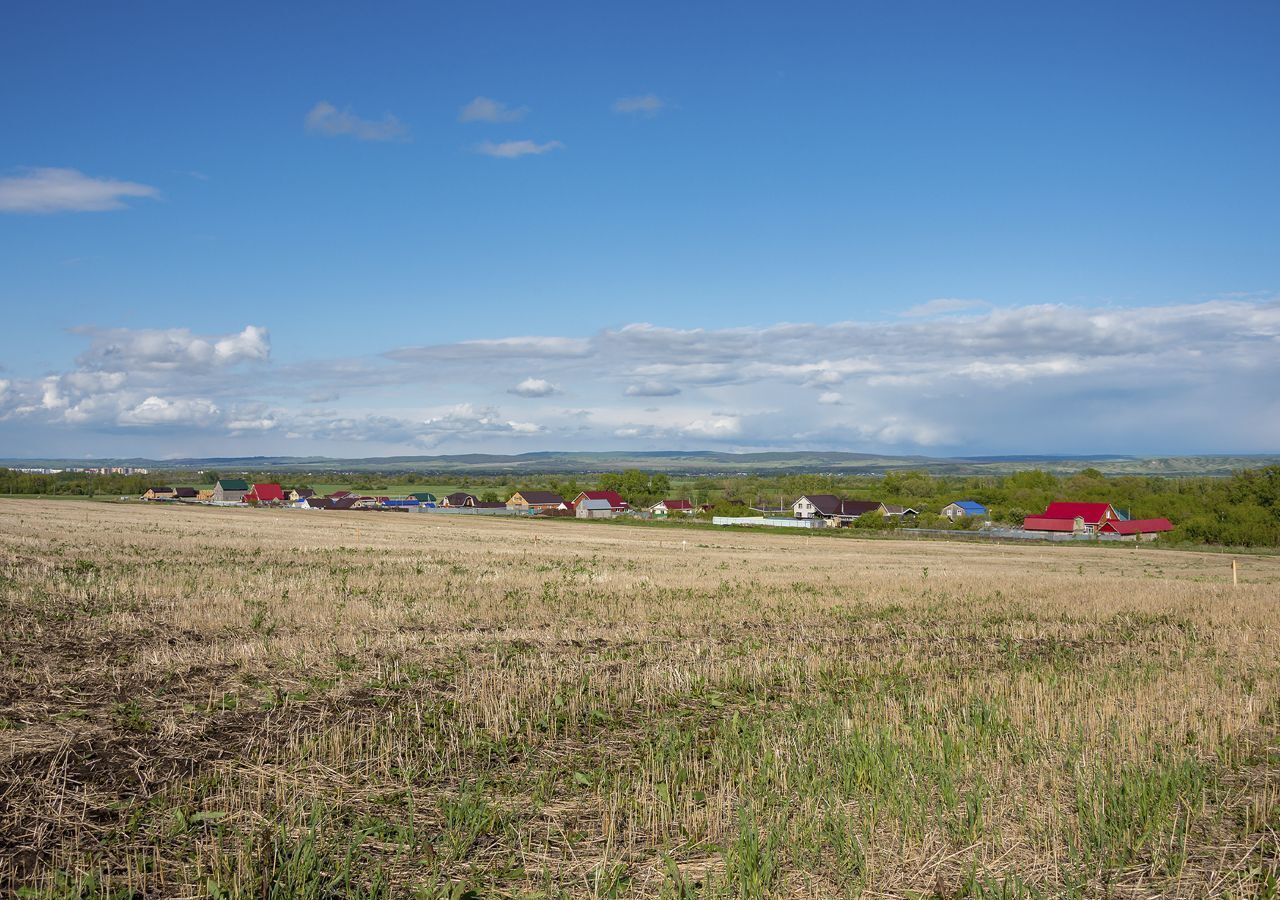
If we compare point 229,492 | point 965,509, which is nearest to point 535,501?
point 229,492

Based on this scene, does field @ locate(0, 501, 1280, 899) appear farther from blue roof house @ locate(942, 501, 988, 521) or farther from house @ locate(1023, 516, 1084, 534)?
blue roof house @ locate(942, 501, 988, 521)

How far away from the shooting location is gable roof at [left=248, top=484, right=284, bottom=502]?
149 meters

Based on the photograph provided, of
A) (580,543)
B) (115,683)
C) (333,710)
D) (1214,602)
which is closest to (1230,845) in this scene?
(333,710)

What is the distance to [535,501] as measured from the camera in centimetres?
14250

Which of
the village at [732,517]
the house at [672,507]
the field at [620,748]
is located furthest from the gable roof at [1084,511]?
the field at [620,748]

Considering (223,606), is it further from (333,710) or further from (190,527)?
(190,527)

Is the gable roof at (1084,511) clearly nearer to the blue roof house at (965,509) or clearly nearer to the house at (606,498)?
the blue roof house at (965,509)

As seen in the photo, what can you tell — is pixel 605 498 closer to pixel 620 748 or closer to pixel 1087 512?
pixel 1087 512

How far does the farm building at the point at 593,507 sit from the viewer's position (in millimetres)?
137625

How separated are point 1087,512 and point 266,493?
392 feet

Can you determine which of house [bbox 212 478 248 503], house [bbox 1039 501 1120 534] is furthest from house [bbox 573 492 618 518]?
house [bbox 1039 501 1120 534]

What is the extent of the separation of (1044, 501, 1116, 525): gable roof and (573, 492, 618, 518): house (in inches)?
2433

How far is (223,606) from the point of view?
70.3 ft

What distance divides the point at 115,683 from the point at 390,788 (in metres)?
6.42
